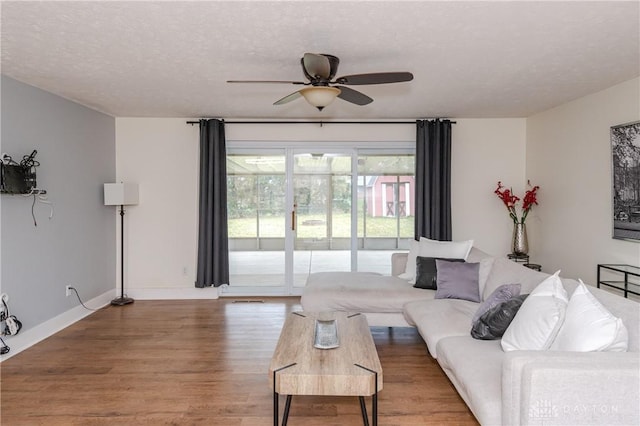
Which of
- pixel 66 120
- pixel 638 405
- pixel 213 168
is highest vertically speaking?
pixel 66 120

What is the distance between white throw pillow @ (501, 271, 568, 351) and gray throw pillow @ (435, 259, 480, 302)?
1.18m

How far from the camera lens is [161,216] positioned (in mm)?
5566

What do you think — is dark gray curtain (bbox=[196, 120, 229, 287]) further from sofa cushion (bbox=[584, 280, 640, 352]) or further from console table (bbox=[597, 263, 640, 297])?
console table (bbox=[597, 263, 640, 297])

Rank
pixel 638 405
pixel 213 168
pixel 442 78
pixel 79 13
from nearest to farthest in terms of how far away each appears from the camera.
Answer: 1. pixel 638 405
2. pixel 79 13
3. pixel 442 78
4. pixel 213 168

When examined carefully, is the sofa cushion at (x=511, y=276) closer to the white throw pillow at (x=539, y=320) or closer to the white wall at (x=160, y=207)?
the white throw pillow at (x=539, y=320)

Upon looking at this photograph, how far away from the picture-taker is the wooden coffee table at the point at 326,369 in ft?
6.84

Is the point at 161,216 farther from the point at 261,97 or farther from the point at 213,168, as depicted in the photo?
the point at 261,97

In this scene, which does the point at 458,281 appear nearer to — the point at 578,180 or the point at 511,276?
the point at 511,276

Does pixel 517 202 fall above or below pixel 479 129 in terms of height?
below

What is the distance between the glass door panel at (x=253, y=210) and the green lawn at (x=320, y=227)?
0.05ft

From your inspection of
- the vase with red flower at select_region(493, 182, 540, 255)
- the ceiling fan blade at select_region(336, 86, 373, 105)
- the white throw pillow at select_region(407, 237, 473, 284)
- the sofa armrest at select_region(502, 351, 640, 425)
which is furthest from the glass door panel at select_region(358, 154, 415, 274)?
the sofa armrest at select_region(502, 351, 640, 425)

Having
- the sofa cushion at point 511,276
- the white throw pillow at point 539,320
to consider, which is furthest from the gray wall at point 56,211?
the sofa cushion at point 511,276

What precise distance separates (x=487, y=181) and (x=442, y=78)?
2449 mm

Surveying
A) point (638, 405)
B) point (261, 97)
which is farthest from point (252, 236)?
point (638, 405)
